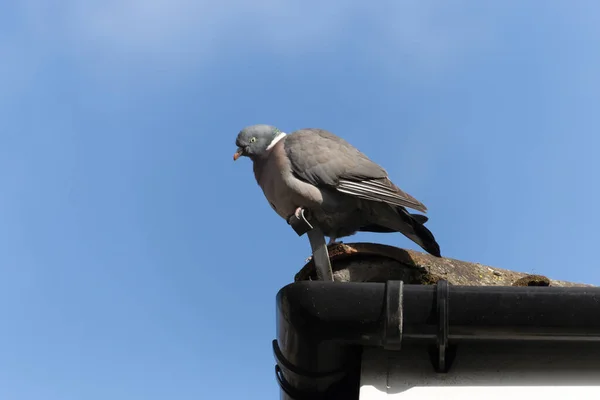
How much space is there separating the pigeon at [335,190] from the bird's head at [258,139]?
5 centimetres

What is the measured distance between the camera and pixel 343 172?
463cm

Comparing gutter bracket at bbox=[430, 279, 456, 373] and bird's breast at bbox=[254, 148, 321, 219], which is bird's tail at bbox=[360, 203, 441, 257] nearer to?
bird's breast at bbox=[254, 148, 321, 219]

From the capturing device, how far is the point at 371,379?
10.0ft

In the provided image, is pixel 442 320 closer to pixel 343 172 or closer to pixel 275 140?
pixel 343 172

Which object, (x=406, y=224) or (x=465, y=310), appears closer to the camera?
(x=465, y=310)

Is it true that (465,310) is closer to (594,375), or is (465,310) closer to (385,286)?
(385,286)

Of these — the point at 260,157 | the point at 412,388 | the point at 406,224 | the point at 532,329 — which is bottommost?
the point at 412,388

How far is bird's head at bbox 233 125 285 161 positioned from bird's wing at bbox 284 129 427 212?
21 cm

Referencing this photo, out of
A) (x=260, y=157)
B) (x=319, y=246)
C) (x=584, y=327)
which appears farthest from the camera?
(x=260, y=157)

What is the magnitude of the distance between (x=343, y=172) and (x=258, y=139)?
687 millimetres

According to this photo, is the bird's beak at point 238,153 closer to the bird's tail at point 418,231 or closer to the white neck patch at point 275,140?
the white neck patch at point 275,140

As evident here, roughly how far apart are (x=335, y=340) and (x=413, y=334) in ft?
0.95

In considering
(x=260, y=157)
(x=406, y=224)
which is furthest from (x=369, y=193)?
(x=260, y=157)

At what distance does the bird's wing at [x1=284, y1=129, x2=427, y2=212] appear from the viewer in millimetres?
4574
